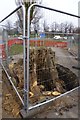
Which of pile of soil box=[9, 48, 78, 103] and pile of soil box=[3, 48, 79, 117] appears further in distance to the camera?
pile of soil box=[9, 48, 78, 103]

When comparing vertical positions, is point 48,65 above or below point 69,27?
below

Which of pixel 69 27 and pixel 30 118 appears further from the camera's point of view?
pixel 69 27

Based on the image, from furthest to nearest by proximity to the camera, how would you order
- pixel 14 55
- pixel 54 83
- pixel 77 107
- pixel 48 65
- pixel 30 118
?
pixel 14 55, pixel 48 65, pixel 54 83, pixel 77 107, pixel 30 118

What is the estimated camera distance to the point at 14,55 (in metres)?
7.06

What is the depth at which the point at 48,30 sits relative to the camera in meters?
5.05

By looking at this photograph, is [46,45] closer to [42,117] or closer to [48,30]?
[48,30]

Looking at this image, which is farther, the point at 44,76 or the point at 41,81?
the point at 44,76

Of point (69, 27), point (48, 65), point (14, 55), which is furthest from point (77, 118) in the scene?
point (14, 55)

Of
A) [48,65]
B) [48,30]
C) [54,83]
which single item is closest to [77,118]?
[54,83]

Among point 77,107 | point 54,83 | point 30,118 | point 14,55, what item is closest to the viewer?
point 30,118

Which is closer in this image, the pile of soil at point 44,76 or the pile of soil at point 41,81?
the pile of soil at point 41,81

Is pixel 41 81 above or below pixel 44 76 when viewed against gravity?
below

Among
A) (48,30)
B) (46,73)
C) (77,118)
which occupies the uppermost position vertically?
(48,30)

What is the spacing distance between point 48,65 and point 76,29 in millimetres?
2036
